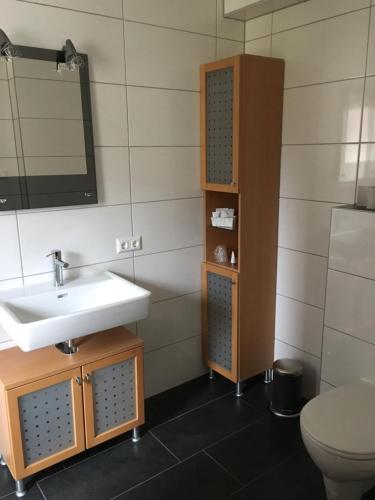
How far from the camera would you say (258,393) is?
267 centimetres

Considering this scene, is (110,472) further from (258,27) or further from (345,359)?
(258,27)

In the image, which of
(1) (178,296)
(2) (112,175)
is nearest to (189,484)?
(1) (178,296)

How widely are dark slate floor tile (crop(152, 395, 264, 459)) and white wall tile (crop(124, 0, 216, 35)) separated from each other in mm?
2143

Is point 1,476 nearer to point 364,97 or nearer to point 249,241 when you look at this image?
point 249,241

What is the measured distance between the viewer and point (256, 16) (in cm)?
249

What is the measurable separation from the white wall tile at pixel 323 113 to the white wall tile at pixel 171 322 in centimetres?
113

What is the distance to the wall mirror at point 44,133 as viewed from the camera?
6.13 feet

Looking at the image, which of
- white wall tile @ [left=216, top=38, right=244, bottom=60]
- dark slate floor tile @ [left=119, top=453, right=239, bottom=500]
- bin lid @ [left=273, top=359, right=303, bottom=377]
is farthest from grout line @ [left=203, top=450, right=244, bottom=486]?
white wall tile @ [left=216, top=38, right=244, bottom=60]

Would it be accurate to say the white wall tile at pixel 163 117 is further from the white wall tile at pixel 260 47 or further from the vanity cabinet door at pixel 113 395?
the vanity cabinet door at pixel 113 395

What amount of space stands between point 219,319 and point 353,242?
986mm

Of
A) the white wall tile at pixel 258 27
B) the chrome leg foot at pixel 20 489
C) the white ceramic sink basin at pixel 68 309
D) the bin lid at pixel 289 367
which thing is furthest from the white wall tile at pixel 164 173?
the chrome leg foot at pixel 20 489

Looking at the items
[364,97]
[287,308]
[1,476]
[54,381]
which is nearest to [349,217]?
[364,97]

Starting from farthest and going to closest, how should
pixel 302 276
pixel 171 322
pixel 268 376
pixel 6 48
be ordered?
pixel 268 376, pixel 171 322, pixel 302 276, pixel 6 48

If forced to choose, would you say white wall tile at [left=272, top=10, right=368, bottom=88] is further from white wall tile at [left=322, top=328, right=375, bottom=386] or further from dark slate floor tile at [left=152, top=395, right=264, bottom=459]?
dark slate floor tile at [left=152, top=395, right=264, bottom=459]
